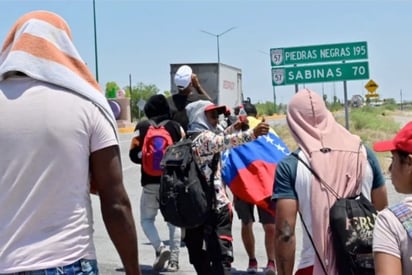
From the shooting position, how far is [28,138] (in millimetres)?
2836

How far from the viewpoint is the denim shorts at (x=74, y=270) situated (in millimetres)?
2777

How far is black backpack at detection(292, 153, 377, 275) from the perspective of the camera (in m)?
3.32

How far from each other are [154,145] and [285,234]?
11.0 feet

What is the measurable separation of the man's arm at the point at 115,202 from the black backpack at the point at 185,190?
2.51 metres

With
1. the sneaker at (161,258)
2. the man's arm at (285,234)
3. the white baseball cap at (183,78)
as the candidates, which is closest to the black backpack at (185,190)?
the white baseball cap at (183,78)

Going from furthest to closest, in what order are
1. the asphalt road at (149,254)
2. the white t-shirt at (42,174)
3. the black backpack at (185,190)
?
1. the asphalt road at (149,254)
2. the black backpack at (185,190)
3. the white t-shirt at (42,174)

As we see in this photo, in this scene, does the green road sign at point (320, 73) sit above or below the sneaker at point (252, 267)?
above

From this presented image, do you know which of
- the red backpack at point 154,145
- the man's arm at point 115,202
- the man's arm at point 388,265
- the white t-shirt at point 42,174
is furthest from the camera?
the red backpack at point 154,145

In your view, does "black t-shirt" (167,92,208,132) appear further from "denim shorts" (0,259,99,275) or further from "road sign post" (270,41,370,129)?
"road sign post" (270,41,370,129)

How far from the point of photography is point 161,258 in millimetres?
7633

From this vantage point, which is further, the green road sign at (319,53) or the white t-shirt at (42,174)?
the green road sign at (319,53)

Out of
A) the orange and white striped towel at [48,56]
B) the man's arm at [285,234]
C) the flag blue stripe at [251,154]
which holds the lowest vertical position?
the man's arm at [285,234]

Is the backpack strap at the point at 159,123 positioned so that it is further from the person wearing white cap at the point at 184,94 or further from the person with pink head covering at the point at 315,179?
the person with pink head covering at the point at 315,179

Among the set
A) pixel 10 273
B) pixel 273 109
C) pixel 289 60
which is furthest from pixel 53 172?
pixel 273 109
